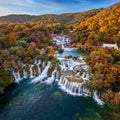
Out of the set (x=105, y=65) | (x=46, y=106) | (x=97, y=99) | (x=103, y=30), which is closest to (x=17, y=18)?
(x=103, y=30)

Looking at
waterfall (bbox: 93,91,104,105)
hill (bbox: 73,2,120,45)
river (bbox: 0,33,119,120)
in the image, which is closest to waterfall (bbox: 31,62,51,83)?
river (bbox: 0,33,119,120)

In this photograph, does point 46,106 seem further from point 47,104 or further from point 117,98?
point 117,98

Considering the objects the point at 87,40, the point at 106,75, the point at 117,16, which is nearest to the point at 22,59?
the point at 106,75

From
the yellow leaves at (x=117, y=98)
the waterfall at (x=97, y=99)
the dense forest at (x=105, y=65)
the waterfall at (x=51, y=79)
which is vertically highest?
the dense forest at (x=105, y=65)

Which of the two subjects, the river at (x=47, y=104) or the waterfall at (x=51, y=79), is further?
the waterfall at (x=51, y=79)

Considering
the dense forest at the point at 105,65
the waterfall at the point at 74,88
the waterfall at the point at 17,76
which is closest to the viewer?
the dense forest at the point at 105,65

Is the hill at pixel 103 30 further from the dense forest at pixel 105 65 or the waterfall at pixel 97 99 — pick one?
the waterfall at pixel 97 99

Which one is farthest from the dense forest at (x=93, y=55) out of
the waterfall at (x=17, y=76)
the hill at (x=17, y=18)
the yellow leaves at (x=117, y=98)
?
the hill at (x=17, y=18)
